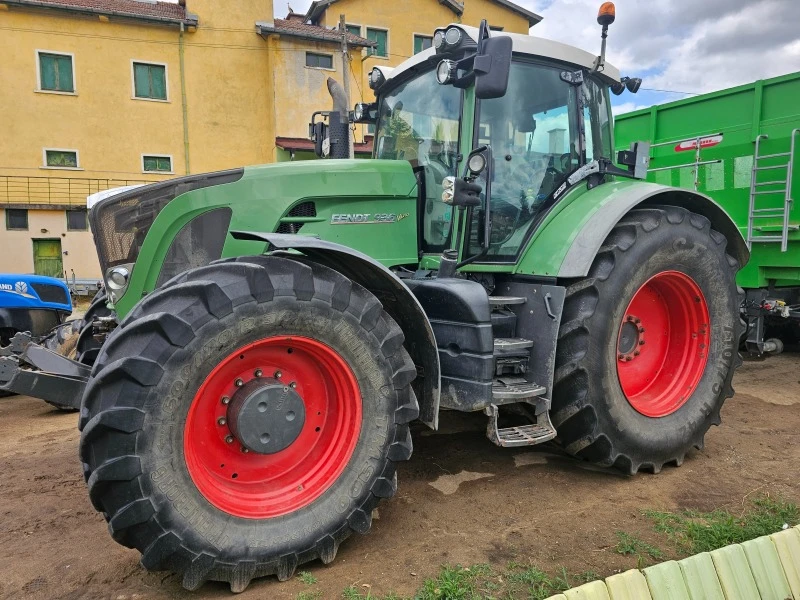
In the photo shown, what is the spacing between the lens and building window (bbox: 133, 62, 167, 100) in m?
19.9

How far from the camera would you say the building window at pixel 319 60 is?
70.4 feet

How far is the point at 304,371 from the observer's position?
277 cm

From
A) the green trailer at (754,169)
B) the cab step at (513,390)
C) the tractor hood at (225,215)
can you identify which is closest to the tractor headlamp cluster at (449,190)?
the tractor hood at (225,215)

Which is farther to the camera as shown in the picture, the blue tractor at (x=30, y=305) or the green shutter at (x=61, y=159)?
the green shutter at (x=61, y=159)

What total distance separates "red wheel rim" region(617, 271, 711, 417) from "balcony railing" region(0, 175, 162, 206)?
1830 centimetres

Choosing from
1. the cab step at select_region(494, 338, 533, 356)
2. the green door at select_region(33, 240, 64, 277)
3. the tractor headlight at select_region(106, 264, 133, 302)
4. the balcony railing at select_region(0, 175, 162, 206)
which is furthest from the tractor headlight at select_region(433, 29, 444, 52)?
the green door at select_region(33, 240, 64, 277)

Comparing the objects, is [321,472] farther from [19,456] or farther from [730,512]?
[19,456]

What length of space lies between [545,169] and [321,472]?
2337 millimetres

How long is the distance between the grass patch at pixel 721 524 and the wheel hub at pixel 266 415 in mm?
1886

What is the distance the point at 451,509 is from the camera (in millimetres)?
3195

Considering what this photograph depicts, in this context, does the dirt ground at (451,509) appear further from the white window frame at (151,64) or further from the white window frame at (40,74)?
the white window frame at (40,74)

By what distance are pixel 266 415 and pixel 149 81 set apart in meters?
20.7

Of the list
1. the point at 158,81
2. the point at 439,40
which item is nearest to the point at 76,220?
the point at 158,81

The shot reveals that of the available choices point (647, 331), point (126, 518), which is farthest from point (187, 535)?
point (647, 331)
